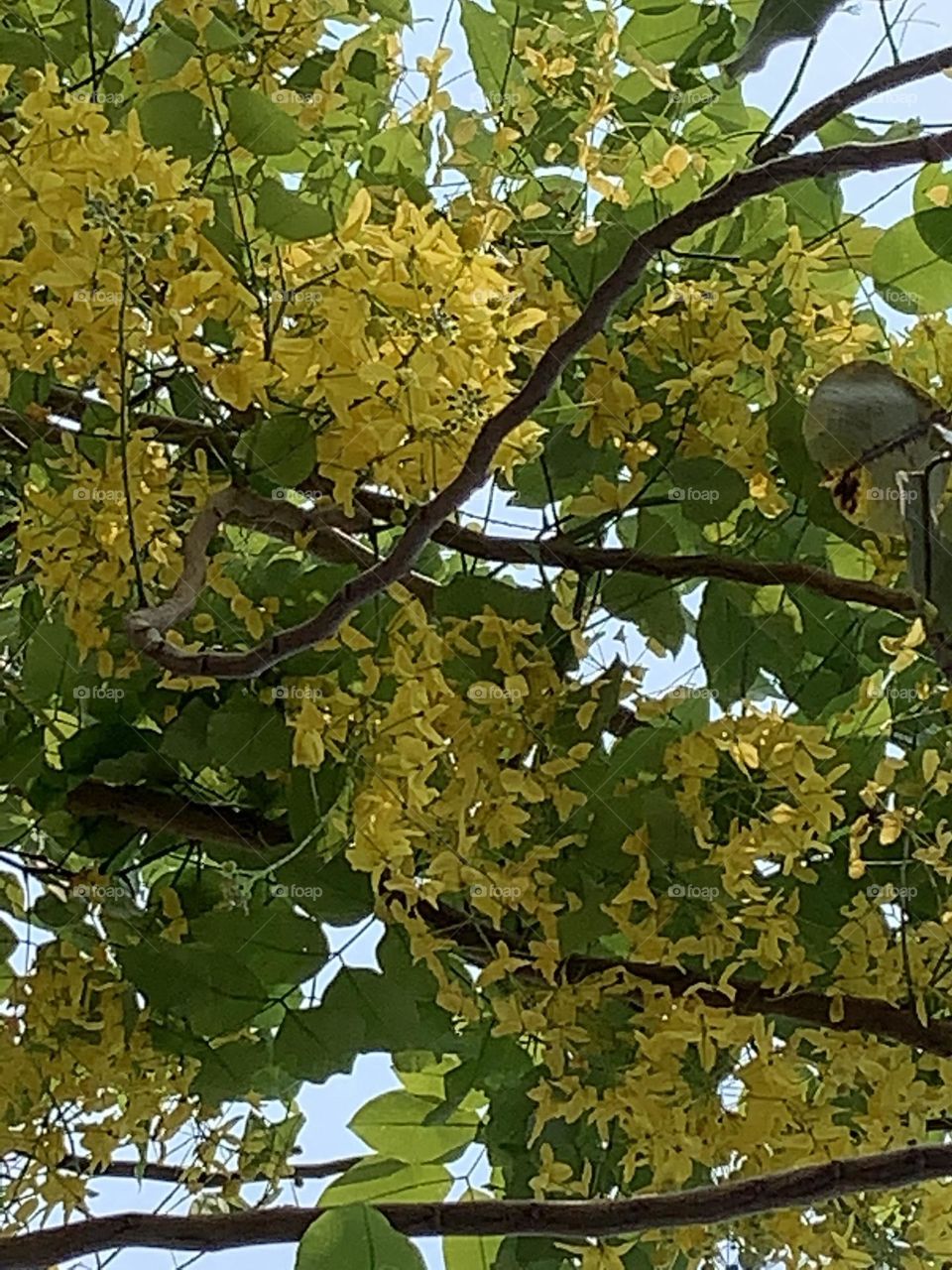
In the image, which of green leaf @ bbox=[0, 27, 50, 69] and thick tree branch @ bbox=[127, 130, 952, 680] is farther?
green leaf @ bbox=[0, 27, 50, 69]

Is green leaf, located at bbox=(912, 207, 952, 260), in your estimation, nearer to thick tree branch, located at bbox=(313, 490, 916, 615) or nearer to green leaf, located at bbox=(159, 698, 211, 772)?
thick tree branch, located at bbox=(313, 490, 916, 615)

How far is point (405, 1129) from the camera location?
0.55 m

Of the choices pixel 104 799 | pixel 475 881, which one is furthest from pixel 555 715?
pixel 104 799

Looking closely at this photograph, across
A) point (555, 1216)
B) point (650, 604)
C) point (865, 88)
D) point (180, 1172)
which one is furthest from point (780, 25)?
point (180, 1172)

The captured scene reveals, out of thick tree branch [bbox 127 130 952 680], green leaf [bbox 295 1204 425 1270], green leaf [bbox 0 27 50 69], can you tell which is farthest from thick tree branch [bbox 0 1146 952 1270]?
green leaf [bbox 0 27 50 69]

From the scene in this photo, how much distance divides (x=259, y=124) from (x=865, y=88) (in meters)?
0.17

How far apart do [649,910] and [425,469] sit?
0.50ft

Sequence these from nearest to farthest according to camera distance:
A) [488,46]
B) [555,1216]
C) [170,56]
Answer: [555,1216], [170,56], [488,46]

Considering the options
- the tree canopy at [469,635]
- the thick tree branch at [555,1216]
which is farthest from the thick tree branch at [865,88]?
the thick tree branch at [555,1216]

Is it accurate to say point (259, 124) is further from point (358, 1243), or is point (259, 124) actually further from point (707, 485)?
point (358, 1243)

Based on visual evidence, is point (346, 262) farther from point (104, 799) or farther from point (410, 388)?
point (104, 799)

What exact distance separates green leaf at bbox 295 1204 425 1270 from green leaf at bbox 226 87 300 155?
0.90 ft

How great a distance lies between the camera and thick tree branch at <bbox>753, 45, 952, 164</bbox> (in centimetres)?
35

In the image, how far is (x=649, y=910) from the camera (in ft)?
1.59
